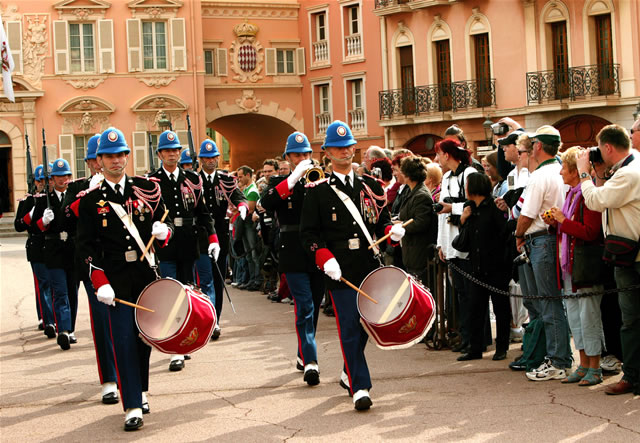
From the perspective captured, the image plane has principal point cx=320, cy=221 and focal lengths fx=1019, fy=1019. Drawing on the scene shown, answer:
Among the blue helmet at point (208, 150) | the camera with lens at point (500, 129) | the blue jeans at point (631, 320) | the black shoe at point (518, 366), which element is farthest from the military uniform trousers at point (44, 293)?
the blue jeans at point (631, 320)

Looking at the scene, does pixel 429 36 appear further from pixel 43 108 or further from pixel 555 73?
pixel 43 108

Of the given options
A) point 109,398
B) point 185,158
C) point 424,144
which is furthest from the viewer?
point 424,144

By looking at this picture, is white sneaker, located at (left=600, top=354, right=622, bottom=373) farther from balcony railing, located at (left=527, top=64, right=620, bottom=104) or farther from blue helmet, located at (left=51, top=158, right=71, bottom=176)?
balcony railing, located at (left=527, top=64, right=620, bottom=104)

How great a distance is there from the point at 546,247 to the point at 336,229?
6.38 ft

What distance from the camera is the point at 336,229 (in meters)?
8.37

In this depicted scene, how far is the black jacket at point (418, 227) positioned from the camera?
433 inches

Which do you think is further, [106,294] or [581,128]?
[581,128]

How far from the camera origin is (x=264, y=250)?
58.4 ft

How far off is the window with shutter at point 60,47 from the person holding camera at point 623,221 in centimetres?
3653

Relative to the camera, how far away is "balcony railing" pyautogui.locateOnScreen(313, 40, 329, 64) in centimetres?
4341

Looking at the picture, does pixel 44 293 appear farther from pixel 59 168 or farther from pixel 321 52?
pixel 321 52

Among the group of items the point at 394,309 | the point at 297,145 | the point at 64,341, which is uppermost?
the point at 297,145

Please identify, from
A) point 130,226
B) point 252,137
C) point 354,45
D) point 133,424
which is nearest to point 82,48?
point 252,137

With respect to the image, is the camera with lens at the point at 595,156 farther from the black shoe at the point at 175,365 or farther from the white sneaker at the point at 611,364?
the black shoe at the point at 175,365
